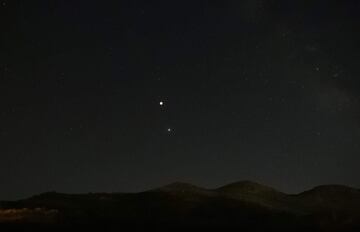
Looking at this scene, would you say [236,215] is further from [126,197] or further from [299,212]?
[126,197]

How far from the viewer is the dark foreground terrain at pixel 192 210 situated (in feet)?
215

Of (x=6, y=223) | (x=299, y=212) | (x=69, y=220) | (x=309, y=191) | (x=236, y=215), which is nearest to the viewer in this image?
(x=6, y=223)

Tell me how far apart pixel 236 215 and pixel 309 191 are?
28238 millimetres

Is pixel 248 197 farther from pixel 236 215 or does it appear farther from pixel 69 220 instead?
pixel 69 220

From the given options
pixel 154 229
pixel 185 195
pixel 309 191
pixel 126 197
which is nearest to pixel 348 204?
pixel 309 191

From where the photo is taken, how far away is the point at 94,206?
259ft

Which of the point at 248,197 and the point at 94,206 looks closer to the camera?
the point at 94,206

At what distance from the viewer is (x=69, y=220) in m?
67.4

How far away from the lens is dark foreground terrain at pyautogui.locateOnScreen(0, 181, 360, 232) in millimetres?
65562

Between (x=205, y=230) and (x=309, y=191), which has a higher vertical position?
(x=309, y=191)

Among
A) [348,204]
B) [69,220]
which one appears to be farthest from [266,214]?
[69,220]

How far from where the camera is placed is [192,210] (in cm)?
7938

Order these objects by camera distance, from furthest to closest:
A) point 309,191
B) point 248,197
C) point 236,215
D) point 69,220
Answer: point 309,191 → point 248,197 → point 236,215 → point 69,220

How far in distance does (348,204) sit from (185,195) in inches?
1044
